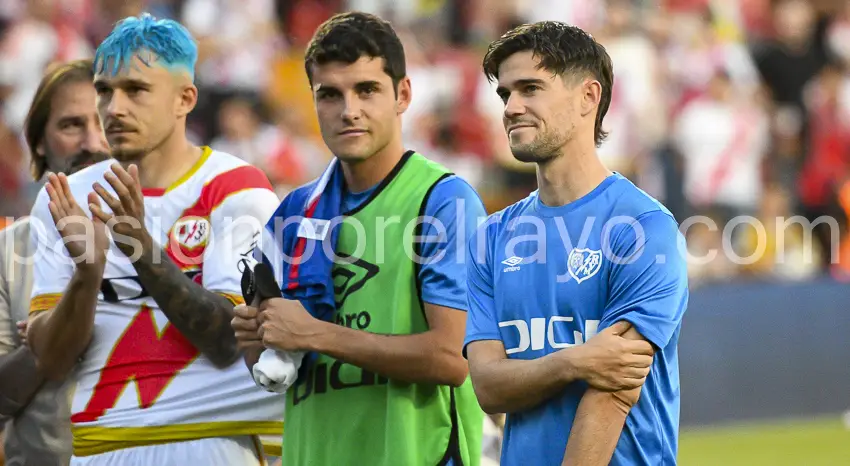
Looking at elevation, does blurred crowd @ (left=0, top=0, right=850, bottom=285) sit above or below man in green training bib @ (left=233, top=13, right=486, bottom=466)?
above

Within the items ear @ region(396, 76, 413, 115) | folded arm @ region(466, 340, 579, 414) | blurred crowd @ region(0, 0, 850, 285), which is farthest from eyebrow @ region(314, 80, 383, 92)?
blurred crowd @ region(0, 0, 850, 285)

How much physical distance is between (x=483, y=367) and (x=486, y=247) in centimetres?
43

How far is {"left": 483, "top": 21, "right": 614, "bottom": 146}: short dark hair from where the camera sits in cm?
429

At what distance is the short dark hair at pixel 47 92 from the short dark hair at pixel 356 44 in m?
1.34

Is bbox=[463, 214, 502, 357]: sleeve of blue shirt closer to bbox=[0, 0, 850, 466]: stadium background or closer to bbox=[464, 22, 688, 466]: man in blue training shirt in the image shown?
bbox=[464, 22, 688, 466]: man in blue training shirt

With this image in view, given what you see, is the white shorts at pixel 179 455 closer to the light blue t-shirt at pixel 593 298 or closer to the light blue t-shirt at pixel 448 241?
the light blue t-shirt at pixel 448 241

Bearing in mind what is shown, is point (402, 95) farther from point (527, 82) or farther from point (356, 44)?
point (527, 82)

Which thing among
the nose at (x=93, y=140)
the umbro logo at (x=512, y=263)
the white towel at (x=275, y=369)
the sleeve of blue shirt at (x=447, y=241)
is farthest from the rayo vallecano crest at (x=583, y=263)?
the nose at (x=93, y=140)

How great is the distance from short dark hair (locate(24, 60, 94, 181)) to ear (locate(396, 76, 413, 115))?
155 centimetres

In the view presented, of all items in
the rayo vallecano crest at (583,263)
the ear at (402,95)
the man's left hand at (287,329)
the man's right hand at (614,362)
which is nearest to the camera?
the man's right hand at (614,362)

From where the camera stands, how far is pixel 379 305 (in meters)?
4.81

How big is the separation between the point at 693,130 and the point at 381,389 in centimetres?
1039

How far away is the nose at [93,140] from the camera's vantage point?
581 centimetres

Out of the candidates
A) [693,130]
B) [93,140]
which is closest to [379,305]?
[93,140]
